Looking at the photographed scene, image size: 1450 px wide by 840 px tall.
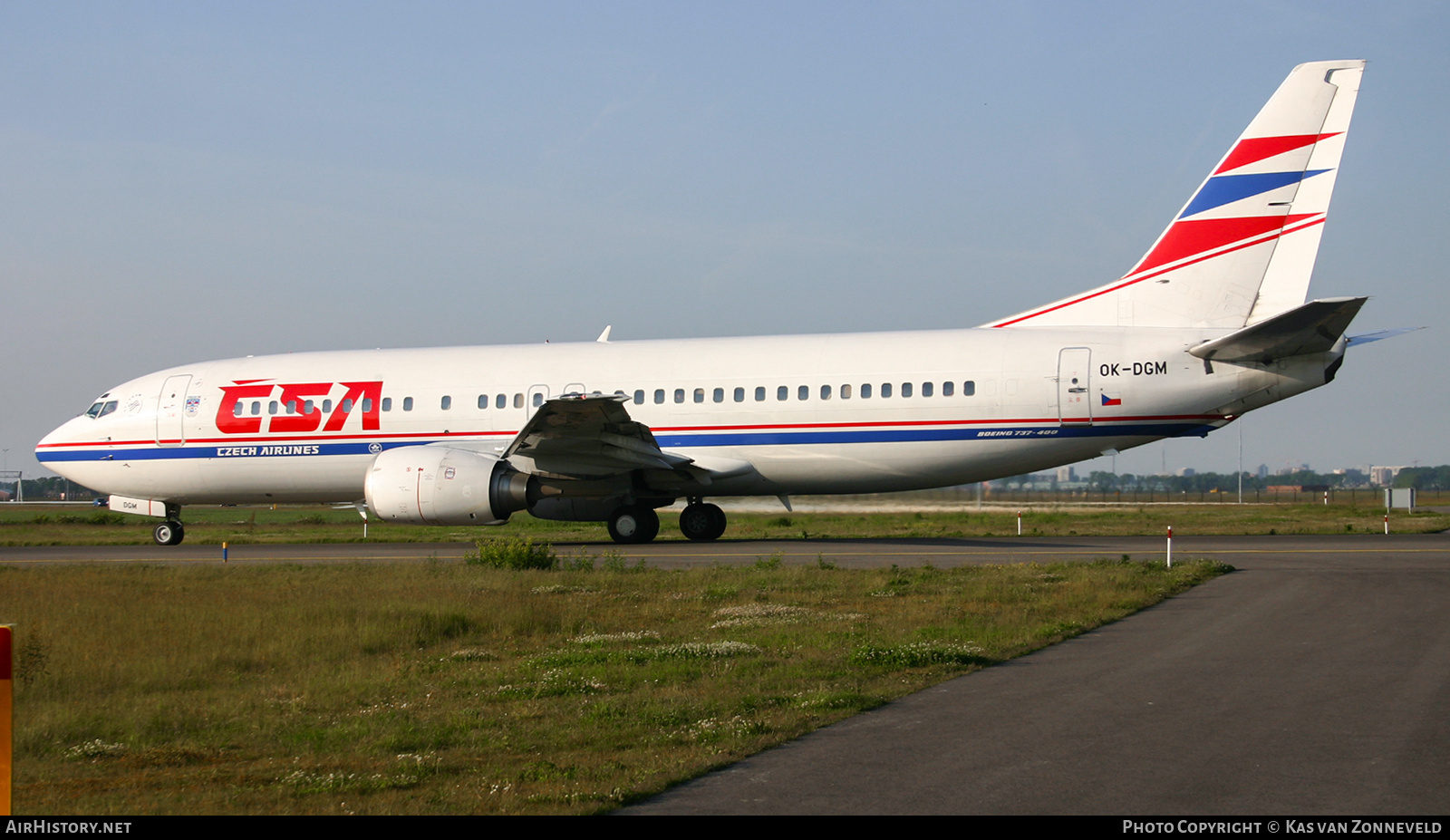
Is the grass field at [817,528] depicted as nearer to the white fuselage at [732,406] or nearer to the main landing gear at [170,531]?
the main landing gear at [170,531]

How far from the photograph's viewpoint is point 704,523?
2442 centimetres

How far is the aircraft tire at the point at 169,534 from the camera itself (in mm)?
26938

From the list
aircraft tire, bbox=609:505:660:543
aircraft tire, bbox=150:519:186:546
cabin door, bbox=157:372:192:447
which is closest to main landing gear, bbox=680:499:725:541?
aircraft tire, bbox=609:505:660:543

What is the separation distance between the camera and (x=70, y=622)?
11.8m

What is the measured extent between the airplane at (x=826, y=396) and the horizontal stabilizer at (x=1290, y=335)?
0.13ft

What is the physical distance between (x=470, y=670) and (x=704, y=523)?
14.8m

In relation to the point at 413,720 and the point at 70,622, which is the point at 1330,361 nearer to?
the point at 413,720

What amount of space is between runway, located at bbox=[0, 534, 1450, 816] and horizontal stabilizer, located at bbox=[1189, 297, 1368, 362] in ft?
19.3

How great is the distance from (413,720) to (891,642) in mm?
4417

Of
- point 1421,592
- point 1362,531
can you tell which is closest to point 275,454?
point 1421,592

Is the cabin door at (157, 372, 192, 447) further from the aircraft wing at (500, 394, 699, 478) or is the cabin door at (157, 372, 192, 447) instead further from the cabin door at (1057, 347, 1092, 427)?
the cabin door at (1057, 347, 1092, 427)

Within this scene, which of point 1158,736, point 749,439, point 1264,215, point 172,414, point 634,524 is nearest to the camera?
point 1158,736

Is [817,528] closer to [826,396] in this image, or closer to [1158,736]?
[826,396]

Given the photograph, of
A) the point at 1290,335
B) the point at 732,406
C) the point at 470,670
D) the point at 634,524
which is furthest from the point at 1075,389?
the point at 470,670
